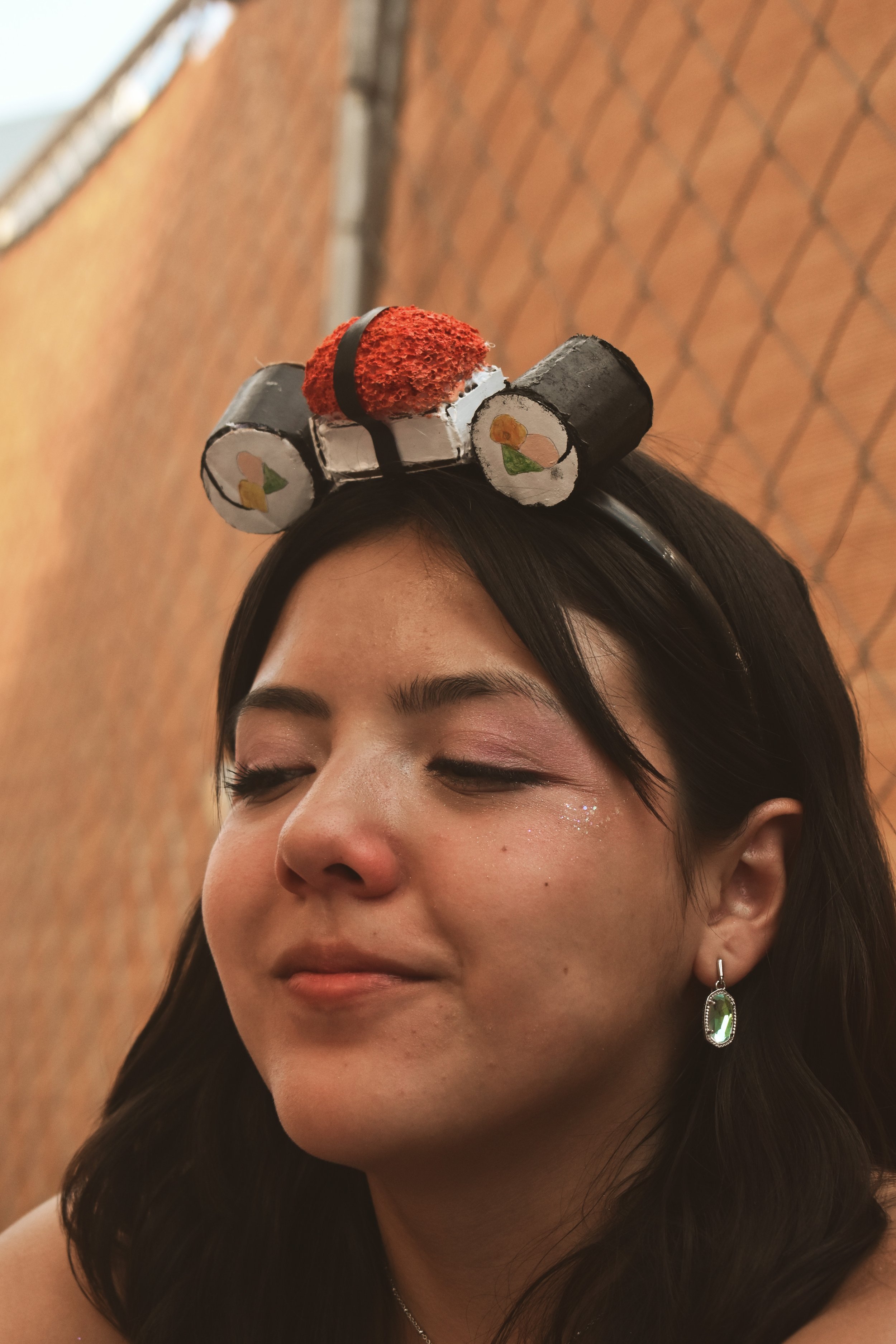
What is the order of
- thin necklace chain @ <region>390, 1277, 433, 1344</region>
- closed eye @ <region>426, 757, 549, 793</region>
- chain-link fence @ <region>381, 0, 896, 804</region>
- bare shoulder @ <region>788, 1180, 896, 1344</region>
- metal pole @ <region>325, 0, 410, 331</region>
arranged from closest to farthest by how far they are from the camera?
bare shoulder @ <region>788, 1180, 896, 1344</region> < closed eye @ <region>426, 757, 549, 793</region> < thin necklace chain @ <region>390, 1277, 433, 1344</region> < chain-link fence @ <region>381, 0, 896, 804</region> < metal pole @ <region>325, 0, 410, 331</region>

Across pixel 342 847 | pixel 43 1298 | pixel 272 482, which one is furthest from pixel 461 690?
pixel 43 1298

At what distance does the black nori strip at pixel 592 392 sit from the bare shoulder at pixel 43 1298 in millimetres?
740

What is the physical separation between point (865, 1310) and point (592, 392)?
536 millimetres

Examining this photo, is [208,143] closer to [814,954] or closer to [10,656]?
[10,656]

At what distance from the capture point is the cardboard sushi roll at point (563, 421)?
80cm

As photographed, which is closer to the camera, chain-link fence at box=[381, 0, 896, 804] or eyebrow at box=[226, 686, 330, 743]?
eyebrow at box=[226, 686, 330, 743]

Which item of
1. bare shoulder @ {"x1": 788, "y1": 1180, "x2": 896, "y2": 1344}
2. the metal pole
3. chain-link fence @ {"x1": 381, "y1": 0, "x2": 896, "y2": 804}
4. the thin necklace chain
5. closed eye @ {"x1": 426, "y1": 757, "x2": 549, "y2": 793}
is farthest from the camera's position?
the metal pole

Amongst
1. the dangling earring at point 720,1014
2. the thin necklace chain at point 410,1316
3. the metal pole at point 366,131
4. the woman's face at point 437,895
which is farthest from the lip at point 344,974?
the metal pole at point 366,131

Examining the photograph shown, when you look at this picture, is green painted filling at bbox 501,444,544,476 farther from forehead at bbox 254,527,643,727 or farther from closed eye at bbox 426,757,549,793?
closed eye at bbox 426,757,549,793

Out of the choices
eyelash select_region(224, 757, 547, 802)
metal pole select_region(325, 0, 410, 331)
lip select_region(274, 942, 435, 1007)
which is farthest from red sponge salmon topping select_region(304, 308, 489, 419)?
metal pole select_region(325, 0, 410, 331)

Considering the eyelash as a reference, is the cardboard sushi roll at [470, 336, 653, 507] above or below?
above

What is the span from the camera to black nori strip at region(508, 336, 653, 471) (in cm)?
80

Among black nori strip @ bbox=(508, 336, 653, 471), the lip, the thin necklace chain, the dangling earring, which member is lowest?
the thin necklace chain

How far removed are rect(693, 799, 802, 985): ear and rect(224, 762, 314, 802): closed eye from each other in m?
0.27
